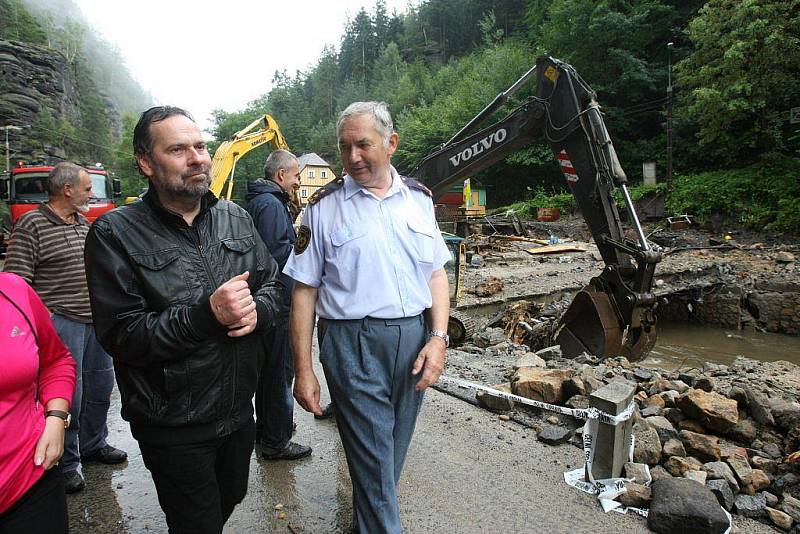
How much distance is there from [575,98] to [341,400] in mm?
5391

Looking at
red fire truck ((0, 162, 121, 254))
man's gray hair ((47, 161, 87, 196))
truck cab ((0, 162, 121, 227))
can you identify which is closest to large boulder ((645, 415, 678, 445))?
man's gray hair ((47, 161, 87, 196))

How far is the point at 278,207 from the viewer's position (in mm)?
2939

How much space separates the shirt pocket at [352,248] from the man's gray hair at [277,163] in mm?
1497

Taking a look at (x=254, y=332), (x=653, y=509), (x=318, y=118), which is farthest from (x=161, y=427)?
(x=318, y=118)

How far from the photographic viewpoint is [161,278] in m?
1.52

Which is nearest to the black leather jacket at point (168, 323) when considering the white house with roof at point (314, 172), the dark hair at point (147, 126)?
the dark hair at point (147, 126)

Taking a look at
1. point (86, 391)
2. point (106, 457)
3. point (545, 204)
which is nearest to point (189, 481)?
point (86, 391)

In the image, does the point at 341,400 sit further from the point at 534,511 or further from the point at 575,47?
the point at 575,47

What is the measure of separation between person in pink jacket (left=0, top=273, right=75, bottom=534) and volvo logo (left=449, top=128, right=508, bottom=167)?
568 cm

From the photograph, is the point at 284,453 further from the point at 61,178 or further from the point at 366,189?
the point at 61,178

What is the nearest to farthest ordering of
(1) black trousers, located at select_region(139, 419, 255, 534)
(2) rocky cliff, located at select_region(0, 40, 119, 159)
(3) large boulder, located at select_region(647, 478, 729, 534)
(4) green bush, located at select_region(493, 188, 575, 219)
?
(1) black trousers, located at select_region(139, 419, 255, 534), (3) large boulder, located at select_region(647, 478, 729, 534), (4) green bush, located at select_region(493, 188, 575, 219), (2) rocky cliff, located at select_region(0, 40, 119, 159)

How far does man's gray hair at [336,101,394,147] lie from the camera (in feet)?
6.07

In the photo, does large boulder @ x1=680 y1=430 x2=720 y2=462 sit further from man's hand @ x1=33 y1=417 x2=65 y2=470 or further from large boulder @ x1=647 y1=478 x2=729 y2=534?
man's hand @ x1=33 y1=417 x2=65 y2=470

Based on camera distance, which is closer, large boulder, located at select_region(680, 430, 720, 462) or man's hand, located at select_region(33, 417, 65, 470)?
man's hand, located at select_region(33, 417, 65, 470)
